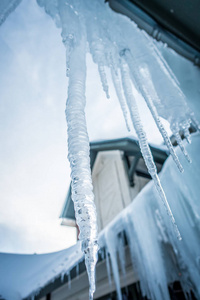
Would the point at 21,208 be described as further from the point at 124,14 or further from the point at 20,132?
the point at 124,14

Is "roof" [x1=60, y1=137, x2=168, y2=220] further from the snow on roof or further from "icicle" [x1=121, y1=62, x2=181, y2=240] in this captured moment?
the snow on roof

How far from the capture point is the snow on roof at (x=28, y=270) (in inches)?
Result: 125

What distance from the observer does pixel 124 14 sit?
5.25 ft

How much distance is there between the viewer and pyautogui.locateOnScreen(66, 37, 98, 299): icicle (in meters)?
0.56

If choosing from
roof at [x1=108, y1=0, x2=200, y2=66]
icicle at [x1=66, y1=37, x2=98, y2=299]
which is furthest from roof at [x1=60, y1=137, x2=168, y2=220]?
icicle at [x1=66, y1=37, x2=98, y2=299]

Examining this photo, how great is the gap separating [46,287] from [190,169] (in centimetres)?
397

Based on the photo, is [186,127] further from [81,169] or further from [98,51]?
[81,169]

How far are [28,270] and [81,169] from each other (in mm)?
4192

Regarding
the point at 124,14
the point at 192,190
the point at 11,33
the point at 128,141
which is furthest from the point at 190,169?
the point at 128,141

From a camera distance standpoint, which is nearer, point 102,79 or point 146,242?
point 102,79

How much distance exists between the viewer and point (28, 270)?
3586mm

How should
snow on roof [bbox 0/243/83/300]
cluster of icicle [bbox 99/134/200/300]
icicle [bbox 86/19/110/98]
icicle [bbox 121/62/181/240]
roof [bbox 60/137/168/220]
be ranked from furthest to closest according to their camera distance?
1. roof [bbox 60/137/168/220]
2. snow on roof [bbox 0/243/83/300]
3. cluster of icicle [bbox 99/134/200/300]
4. icicle [bbox 86/19/110/98]
5. icicle [bbox 121/62/181/240]

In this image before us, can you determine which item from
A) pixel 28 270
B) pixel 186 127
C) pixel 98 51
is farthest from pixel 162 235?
pixel 98 51

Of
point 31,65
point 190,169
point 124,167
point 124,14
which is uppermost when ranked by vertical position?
point 124,167
